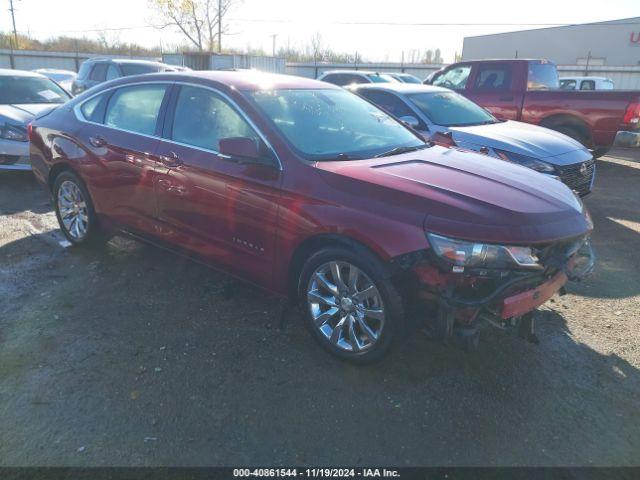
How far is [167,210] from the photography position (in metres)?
3.97

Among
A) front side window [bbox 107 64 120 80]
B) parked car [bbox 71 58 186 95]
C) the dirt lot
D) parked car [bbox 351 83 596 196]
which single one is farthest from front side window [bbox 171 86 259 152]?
front side window [bbox 107 64 120 80]

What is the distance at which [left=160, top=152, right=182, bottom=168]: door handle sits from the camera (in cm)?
378

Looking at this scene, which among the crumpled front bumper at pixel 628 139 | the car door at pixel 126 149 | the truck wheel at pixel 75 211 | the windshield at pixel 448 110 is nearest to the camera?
the car door at pixel 126 149

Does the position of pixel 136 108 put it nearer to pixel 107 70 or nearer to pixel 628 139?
pixel 628 139

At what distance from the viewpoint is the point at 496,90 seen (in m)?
9.51

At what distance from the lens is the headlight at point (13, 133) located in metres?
7.16

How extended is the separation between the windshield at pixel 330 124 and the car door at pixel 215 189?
23 centimetres

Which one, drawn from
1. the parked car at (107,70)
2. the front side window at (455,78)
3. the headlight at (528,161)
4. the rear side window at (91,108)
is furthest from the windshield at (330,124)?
the parked car at (107,70)

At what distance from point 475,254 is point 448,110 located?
4.86m

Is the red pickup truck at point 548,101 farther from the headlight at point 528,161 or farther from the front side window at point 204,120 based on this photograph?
the front side window at point 204,120

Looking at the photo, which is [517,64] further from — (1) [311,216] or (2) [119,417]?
(2) [119,417]

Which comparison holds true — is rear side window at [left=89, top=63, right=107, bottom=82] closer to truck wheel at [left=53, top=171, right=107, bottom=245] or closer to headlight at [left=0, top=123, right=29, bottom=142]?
headlight at [left=0, top=123, right=29, bottom=142]

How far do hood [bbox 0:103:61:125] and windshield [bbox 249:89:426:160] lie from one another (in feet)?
16.9

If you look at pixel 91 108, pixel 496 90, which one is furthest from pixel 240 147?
pixel 496 90
